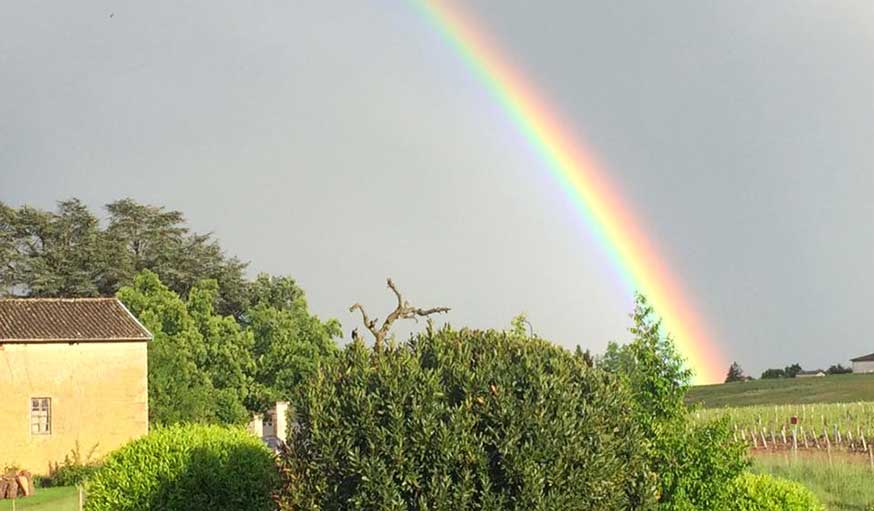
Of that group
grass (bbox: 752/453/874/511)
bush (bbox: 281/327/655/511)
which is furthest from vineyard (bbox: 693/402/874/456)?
bush (bbox: 281/327/655/511)

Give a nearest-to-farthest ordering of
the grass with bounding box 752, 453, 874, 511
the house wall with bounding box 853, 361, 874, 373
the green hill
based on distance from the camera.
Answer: the grass with bounding box 752, 453, 874, 511 → the green hill → the house wall with bounding box 853, 361, 874, 373

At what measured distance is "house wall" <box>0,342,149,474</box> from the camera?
4012cm

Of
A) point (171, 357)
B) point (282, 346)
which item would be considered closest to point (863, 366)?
point (282, 346)

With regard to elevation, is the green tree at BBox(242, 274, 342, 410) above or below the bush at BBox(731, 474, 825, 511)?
above

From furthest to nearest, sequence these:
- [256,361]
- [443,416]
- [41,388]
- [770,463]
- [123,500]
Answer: [256,361] < [41,388] < [770,463] < [123,500] < [443,416]

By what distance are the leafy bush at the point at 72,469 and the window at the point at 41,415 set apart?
1.29 m

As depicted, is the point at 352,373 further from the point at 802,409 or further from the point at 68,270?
the point at 68,270

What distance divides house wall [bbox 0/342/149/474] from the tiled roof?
336 millimetres

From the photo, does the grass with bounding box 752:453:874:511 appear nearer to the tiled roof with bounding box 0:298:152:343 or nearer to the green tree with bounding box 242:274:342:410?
the tiled roof with bounding box 0:298:152:343

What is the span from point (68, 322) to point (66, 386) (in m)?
2.93

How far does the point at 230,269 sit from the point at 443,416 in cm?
6881

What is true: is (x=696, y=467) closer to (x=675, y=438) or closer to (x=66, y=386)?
(x=675, y=438)

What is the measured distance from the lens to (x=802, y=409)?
6078cm

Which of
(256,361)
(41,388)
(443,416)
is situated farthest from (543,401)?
(256,361)
